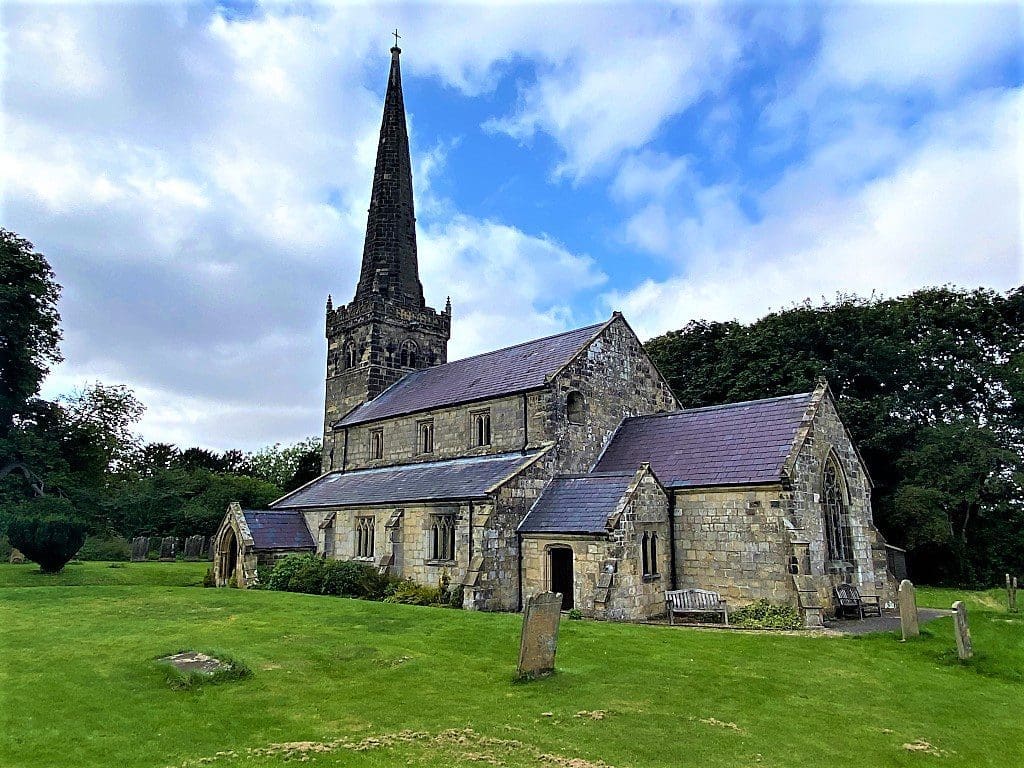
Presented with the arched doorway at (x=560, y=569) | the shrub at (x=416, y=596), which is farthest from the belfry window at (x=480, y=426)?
the arched doorway at (x=560, y=569)

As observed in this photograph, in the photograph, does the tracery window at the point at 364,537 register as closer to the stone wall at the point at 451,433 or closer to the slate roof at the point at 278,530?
the slate roof at the point at 278,530

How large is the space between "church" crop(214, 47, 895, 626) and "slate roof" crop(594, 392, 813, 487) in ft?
0.22

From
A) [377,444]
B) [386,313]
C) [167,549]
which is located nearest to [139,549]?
[167,549]

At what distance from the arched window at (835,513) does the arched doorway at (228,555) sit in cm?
2423

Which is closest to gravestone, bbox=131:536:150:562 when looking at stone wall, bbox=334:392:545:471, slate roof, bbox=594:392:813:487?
stone wall, bbox=334:392:545:471

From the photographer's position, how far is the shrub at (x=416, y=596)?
23641 mm

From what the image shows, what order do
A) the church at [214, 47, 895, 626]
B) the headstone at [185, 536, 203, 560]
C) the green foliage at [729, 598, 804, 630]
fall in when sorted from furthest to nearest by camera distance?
the headstone at [185, 536, 203, 560]
the church at [214, 47, 895, 626]
the green foliage at [729, 598, 804, 630]

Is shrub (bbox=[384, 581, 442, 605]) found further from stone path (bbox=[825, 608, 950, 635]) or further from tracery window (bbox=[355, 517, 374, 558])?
stone path (bbox=[825, 608, 950, 635])

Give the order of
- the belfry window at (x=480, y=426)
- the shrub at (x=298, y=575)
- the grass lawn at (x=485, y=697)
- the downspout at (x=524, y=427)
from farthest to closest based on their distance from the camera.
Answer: the belfry window at (x=480, y=426) < the downspout at (x=524, y=427) < the shrub at (x=298, y=575) < the grass lawn at (x=485, y=697)

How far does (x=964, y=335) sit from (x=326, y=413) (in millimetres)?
37690

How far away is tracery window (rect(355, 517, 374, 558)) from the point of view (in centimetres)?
2862

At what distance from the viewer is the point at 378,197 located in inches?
1652

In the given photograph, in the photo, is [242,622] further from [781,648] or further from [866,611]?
[866,611]

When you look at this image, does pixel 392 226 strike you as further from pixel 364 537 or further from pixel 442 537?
pixel 442 537
